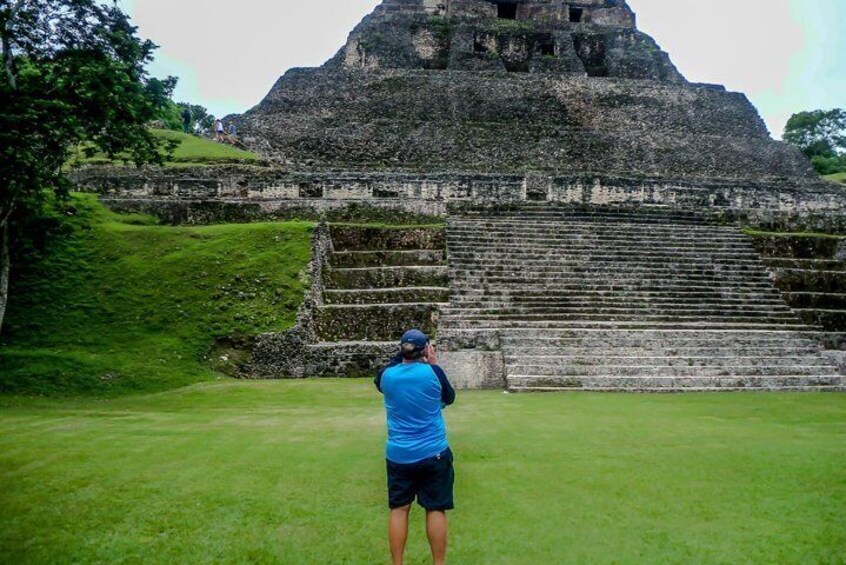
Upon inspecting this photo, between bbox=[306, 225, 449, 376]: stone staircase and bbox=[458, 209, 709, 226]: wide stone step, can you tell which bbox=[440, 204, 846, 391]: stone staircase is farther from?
bbox=[306, 225, 449, 376]: stone staircase

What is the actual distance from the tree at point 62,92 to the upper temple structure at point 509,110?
1101 centimetres

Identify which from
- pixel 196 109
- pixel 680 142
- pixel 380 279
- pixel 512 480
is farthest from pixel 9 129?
pixel 196 109

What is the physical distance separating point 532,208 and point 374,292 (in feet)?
17.8

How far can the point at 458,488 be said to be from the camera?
181 inches

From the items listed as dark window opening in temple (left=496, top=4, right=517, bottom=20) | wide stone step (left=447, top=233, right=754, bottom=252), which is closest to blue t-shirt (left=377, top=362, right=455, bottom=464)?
wide stone step (left=447, top=233, right=754, bottom=252)

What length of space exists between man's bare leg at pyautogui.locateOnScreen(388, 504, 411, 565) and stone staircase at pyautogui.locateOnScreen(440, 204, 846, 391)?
6178 mm

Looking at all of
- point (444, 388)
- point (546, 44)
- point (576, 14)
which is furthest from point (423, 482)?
point (576, 14)

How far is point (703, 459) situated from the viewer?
17.1 feet

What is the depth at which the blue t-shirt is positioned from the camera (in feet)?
11.5

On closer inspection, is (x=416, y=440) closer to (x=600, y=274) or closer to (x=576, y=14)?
(x=600, y=274)

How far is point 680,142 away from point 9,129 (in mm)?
20375

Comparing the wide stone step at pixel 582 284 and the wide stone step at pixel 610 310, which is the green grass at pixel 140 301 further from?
the wide stone step at pixel 610 310

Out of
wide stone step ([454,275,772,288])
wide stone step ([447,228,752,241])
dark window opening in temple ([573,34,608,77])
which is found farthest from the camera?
dark window opening in temple ([573,34,608,77])

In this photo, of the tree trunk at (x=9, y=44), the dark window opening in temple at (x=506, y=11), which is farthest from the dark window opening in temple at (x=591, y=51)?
the tree trunk at (x=9, y=44)
